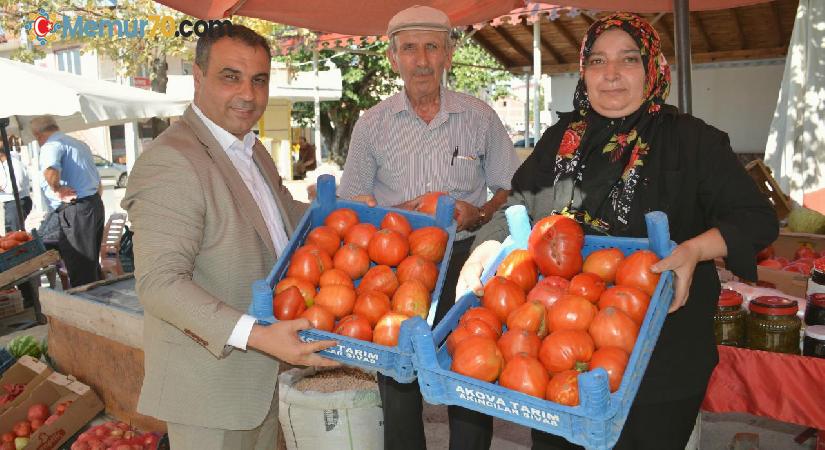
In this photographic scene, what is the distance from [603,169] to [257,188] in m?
1.21

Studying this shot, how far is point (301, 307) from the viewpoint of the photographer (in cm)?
199

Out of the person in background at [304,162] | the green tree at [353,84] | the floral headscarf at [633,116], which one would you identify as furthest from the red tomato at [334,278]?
the green tree at [353,84]

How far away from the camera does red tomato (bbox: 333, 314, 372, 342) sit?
73.9 inches

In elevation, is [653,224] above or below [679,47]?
below

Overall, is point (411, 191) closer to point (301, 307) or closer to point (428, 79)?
point (428, 79)

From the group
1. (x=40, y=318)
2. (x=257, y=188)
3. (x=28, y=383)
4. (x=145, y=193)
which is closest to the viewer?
(x=145, y=193)

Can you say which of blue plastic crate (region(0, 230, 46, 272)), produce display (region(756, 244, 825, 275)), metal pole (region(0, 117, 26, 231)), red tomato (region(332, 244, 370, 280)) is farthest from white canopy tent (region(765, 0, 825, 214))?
metal pole (region(0, 117, 26, 231))

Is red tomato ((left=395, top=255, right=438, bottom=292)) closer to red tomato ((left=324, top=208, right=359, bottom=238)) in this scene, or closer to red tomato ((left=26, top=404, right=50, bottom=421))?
red tomato ((left=324, top=208, right=359, bottom=238))

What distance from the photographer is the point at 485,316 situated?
180cm

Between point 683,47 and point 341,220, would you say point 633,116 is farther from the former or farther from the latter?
point 683,47

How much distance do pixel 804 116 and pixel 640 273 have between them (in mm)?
5193

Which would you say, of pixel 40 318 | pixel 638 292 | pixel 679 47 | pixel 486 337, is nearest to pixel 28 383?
pixel 40 318

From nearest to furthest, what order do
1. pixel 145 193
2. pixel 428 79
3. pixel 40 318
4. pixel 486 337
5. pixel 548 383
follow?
pixel 548 383 → pixel 486 337 → pixel 145 193 → pixel 428 79 → pixel 40 318

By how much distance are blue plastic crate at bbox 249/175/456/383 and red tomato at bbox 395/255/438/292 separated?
3 centimetres
